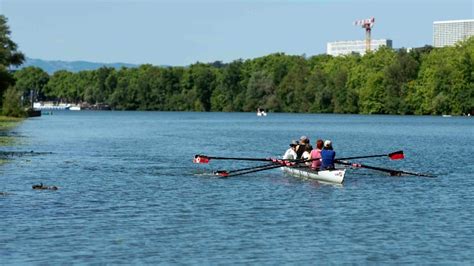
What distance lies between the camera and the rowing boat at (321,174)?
36812 mm

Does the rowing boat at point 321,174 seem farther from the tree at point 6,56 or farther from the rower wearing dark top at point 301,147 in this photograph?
the tree at point 6,56

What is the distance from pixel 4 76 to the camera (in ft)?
341

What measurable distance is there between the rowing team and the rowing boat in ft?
0.80

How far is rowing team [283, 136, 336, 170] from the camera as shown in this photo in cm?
3744

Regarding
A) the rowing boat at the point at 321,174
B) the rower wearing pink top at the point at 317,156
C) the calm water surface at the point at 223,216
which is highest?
the rower wearing pink top at the point at 317,156

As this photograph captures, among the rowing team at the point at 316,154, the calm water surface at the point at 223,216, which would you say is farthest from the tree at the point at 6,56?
the rowing team at the point at 316,154

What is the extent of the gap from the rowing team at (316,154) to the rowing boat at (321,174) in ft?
0.80

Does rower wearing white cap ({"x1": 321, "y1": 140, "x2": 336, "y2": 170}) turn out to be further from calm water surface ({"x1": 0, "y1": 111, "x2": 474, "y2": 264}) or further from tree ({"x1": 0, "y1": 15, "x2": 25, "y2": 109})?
tree ({"x1": 0, "y1": 15, "x2": 25, "y2": 109})

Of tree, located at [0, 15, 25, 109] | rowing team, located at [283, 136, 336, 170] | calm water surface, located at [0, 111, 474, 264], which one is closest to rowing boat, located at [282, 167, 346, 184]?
rowing team, located at [283, 136, 336, 170]

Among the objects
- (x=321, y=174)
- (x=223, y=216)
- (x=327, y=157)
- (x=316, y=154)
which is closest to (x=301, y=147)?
(x=316, y=154)

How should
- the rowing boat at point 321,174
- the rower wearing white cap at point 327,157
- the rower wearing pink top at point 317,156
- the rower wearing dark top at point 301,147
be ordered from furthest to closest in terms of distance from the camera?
the rower wearing dark top at point 301,147 → the rower wearing pink top at point 317,156 → the rower wearing white cap at point 327,157 → the rowing boat at point 321,174

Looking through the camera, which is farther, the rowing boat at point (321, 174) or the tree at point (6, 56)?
the tree at point (6, 56)

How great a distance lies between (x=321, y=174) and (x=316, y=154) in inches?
55.3

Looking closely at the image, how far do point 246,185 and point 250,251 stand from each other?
15.0m
